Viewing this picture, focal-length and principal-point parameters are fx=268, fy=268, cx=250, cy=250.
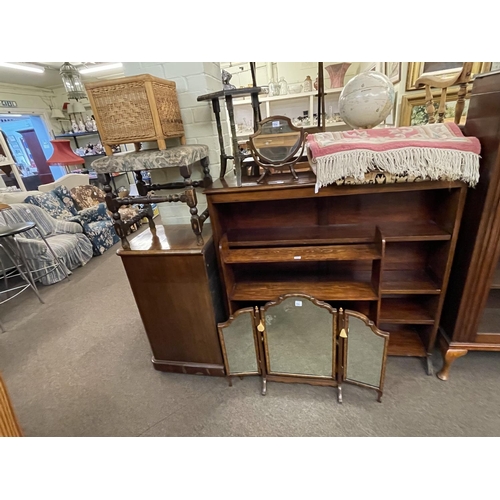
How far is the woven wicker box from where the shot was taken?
1.15m

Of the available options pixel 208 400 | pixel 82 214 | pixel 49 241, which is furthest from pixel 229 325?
pixel 82 214

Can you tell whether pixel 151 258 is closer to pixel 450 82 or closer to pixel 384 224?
pixel 384 224

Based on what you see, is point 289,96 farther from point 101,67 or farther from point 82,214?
point 101,67

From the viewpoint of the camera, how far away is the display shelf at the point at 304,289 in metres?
1.33

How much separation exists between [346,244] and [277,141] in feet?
1.98

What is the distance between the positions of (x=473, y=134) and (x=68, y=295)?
3.38 metres

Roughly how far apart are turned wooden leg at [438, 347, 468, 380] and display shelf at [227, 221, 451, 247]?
60 cm

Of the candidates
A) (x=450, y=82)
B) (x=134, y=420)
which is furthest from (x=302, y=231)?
(x=134, y=420)

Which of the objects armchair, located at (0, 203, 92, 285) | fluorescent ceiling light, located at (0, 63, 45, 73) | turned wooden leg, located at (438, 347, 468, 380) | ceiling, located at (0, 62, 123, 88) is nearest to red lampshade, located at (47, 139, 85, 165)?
fluorescent ceiling light, located at (0, 63, 45, 73)

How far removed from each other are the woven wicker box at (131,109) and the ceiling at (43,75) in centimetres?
420

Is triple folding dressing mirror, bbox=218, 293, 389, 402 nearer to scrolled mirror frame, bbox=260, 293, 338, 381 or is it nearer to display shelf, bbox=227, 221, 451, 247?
scrolled mirror frame, bbox=260, 293, 338, 381

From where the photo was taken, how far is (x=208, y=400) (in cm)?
149

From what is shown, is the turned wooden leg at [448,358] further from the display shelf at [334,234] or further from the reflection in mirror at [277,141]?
the reflection in mirror at [277,141]

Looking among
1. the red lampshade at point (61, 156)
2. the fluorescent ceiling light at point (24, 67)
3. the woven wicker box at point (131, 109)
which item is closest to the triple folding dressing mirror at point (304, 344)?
the woven wicker box at point (131, 109)
